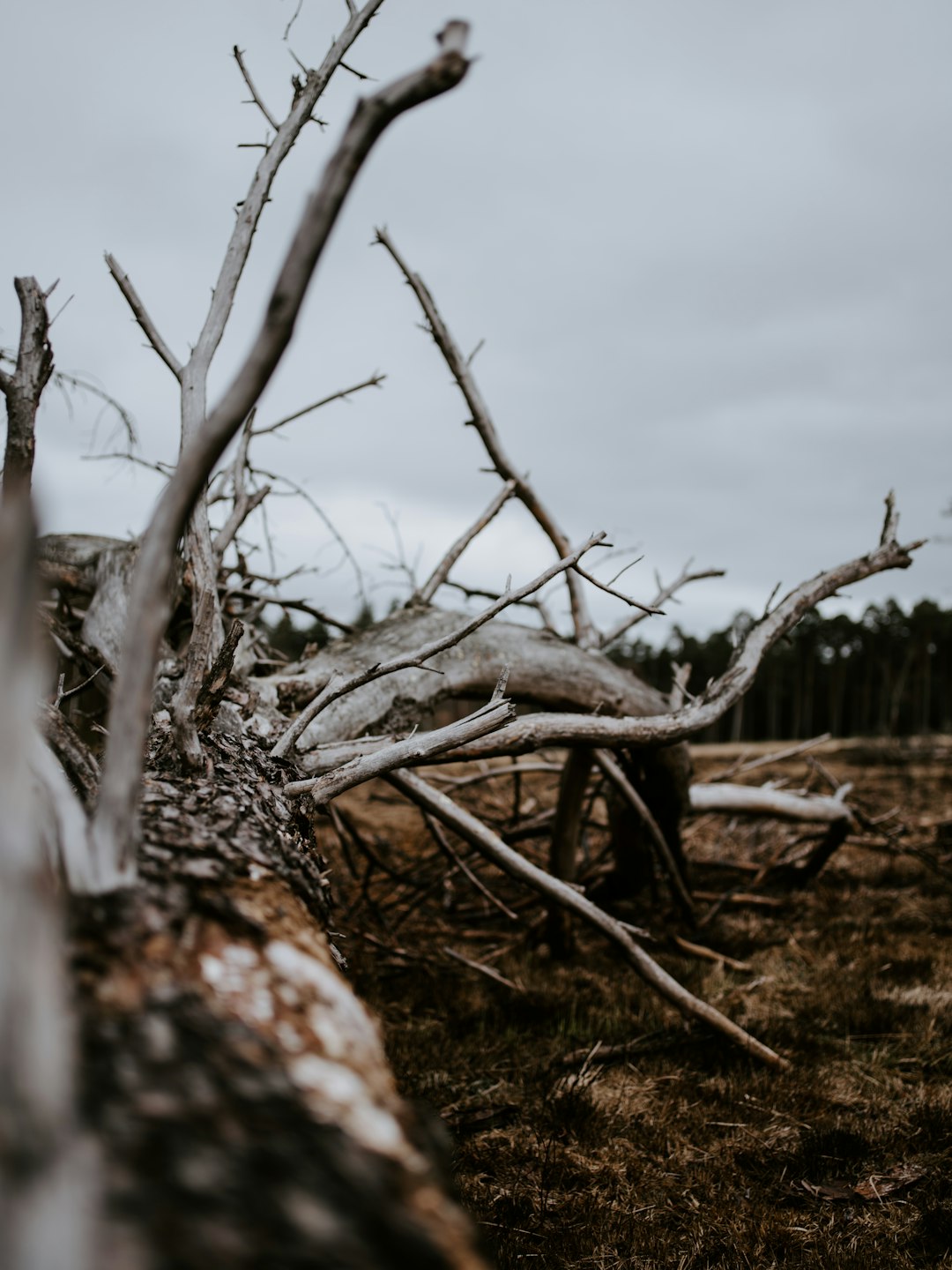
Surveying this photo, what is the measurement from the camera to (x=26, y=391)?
8.61 feet

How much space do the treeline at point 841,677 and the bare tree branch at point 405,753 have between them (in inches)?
1746

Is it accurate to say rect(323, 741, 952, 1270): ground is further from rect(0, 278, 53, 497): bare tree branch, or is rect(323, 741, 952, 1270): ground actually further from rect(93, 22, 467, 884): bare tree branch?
rect(0, 278, 53, 497): bare tree branch

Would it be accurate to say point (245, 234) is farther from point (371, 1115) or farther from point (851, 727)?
point (851, 727)

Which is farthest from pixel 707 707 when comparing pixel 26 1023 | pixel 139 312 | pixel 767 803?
pixel 26 1023

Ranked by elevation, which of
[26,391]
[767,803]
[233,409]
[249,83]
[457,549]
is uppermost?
[249,83]

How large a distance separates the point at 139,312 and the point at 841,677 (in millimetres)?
50866

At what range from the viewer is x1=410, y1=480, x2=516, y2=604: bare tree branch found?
13.7 feet

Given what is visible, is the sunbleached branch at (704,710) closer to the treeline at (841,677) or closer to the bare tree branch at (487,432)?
the bare tree branch at (487,432)

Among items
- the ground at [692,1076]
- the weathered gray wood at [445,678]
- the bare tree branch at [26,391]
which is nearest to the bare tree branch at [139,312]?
the bare tree branch at [26,391]

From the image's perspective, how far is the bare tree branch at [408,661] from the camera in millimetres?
2264

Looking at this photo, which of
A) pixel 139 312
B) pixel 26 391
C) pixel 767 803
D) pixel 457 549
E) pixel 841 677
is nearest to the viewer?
pixel 26 391

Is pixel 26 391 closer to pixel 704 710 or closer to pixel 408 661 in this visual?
pixel 408 661

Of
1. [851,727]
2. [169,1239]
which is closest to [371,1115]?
[169,1239]

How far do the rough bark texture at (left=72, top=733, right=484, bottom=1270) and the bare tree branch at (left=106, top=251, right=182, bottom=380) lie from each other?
236 centimetres
